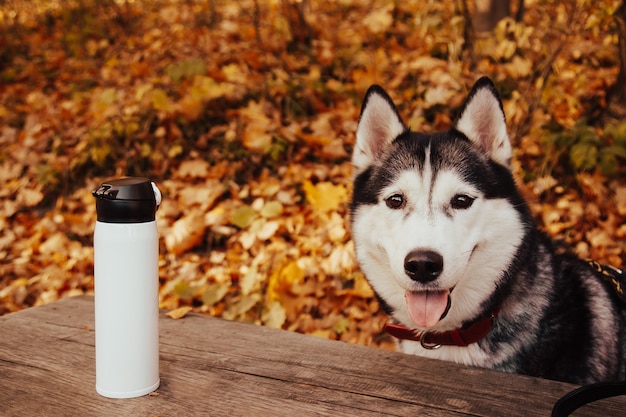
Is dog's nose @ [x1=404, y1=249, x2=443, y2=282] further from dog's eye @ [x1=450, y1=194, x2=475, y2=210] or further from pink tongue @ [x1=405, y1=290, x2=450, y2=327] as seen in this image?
dog's eye @ [x1=450, y1=194, x2=475, y2=210]

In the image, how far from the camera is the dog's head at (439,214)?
1966 mm

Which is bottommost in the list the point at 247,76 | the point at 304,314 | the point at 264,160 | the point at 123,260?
the point at 304,314

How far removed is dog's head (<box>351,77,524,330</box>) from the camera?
6.45 feet

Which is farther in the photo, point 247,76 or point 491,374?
point 247,76

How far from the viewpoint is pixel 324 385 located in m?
1.50

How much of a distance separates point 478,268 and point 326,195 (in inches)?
92.8

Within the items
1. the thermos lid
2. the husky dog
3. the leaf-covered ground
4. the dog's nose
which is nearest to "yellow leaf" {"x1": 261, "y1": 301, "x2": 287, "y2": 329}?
A: the leaf-covered ground

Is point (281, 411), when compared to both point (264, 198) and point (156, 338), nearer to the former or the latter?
point (156, 338)

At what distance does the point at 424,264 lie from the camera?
1865 mm

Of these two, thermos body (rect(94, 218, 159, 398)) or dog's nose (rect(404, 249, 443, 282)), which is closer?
thermos body (rect(94, 218, 159, 398))

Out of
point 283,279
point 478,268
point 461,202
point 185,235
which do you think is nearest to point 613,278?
point 478,268

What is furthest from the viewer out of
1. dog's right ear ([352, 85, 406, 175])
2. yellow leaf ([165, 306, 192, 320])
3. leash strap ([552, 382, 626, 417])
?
dog's right ear ([352, 85, 406, 175])

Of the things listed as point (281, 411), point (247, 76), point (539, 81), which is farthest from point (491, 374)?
point (247, 76)

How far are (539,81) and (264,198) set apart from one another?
101 inches
